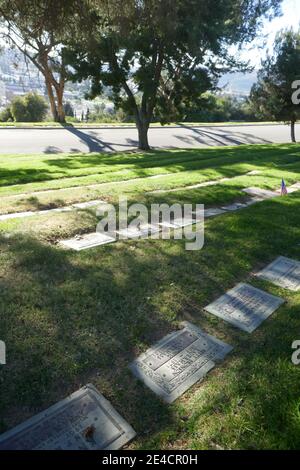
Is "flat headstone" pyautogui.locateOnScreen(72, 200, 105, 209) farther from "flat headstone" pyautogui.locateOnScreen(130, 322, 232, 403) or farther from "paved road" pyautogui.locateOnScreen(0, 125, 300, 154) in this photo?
"paved road" pyautogui.locateOnScreen(0, 125, 300, 154)

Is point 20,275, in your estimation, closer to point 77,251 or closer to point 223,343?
point 77,251

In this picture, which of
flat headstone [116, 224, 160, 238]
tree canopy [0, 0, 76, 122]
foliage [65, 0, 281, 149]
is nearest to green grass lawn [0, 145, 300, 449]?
flat headstone [116, 224, 160, 238]

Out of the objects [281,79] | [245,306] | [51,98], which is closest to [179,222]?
[245,306]

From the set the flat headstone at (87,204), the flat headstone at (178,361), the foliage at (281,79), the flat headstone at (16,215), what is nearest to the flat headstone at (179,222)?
the flat headstone at (87,204)

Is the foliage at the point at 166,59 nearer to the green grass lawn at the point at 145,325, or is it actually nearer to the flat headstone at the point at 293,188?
the flat headstone at the point at 293,188

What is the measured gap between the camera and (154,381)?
9.20ft

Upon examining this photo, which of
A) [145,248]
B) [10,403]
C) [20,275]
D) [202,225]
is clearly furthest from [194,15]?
[10,403]

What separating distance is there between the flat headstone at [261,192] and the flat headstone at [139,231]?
3664 mm

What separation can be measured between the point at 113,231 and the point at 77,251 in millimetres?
1023

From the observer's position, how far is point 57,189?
8359mm

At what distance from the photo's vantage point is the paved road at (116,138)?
18641 mm

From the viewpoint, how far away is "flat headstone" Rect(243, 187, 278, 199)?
8.46 metres
